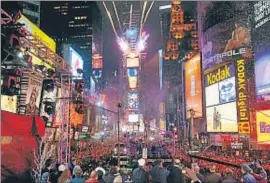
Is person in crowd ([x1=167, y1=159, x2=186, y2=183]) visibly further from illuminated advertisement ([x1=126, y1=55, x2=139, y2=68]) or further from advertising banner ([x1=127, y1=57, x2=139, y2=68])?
illuminated advertisement ([x1=126, y1=55, x2=139, y2=68])

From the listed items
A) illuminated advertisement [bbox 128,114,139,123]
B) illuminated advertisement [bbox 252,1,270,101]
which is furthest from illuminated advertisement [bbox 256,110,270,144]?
illuminated advertisement [bbox 128,114,139,123]

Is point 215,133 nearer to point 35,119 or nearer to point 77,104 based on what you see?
point 77,104

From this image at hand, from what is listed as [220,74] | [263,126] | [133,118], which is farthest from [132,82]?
[263,126]

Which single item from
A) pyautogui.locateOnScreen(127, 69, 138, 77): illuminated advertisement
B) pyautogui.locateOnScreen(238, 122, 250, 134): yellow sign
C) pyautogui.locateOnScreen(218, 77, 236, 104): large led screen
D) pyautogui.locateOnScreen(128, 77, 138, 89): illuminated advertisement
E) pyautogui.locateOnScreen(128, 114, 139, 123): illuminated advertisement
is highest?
pyautogui.locateOnScreen(127, 69, 138, 77): illuminated advertisement

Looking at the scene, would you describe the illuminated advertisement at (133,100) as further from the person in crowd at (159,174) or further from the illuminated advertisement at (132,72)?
the person in crowd at (159,174)

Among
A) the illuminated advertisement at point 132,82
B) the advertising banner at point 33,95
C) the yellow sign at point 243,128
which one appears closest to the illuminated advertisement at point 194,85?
the yellow sign at point 243,128

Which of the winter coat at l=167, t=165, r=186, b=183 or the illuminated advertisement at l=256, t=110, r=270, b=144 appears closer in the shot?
the winter coat at l=167, t=165, r=186, b=183

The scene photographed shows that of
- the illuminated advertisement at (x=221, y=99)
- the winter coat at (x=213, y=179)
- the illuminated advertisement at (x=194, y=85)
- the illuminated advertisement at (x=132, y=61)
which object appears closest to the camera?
the winter coat at (x=213, y=179)
